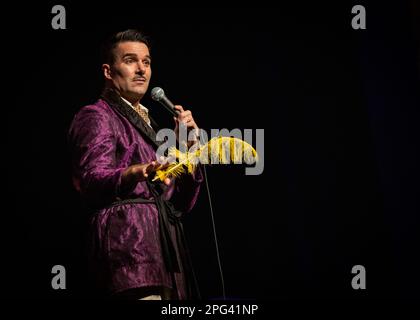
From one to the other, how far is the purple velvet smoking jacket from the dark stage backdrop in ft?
2.54

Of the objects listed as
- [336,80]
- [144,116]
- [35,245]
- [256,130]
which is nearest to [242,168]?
[256,130]

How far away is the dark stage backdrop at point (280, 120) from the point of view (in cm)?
271

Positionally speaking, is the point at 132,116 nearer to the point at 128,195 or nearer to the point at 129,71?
the point at 129,71

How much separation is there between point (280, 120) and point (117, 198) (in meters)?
1.27

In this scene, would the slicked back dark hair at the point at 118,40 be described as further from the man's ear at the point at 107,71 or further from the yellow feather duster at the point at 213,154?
the yellow feather duster at the point at 213,154

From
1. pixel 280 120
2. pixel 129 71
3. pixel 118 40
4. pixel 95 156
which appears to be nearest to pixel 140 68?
pixel 129 71

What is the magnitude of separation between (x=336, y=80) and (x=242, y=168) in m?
0.68

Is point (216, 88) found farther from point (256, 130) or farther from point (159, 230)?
point (159, 230)

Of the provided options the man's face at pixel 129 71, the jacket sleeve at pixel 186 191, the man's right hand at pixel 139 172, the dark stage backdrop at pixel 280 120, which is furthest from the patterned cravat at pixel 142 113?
the dark stage backdrop at pixel 280 120

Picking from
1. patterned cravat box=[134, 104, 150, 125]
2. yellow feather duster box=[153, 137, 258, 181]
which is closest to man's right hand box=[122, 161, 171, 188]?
yellow feather duster box=[153, 137, 258, 181]

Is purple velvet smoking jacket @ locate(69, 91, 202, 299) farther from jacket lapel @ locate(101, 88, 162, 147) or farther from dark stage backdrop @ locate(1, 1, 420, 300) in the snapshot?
dark stage backdrop @ locate(1, 1, 420, 300)

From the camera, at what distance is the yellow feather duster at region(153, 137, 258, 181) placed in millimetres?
1885

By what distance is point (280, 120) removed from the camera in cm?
294

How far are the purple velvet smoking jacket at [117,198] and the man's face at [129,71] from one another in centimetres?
13
